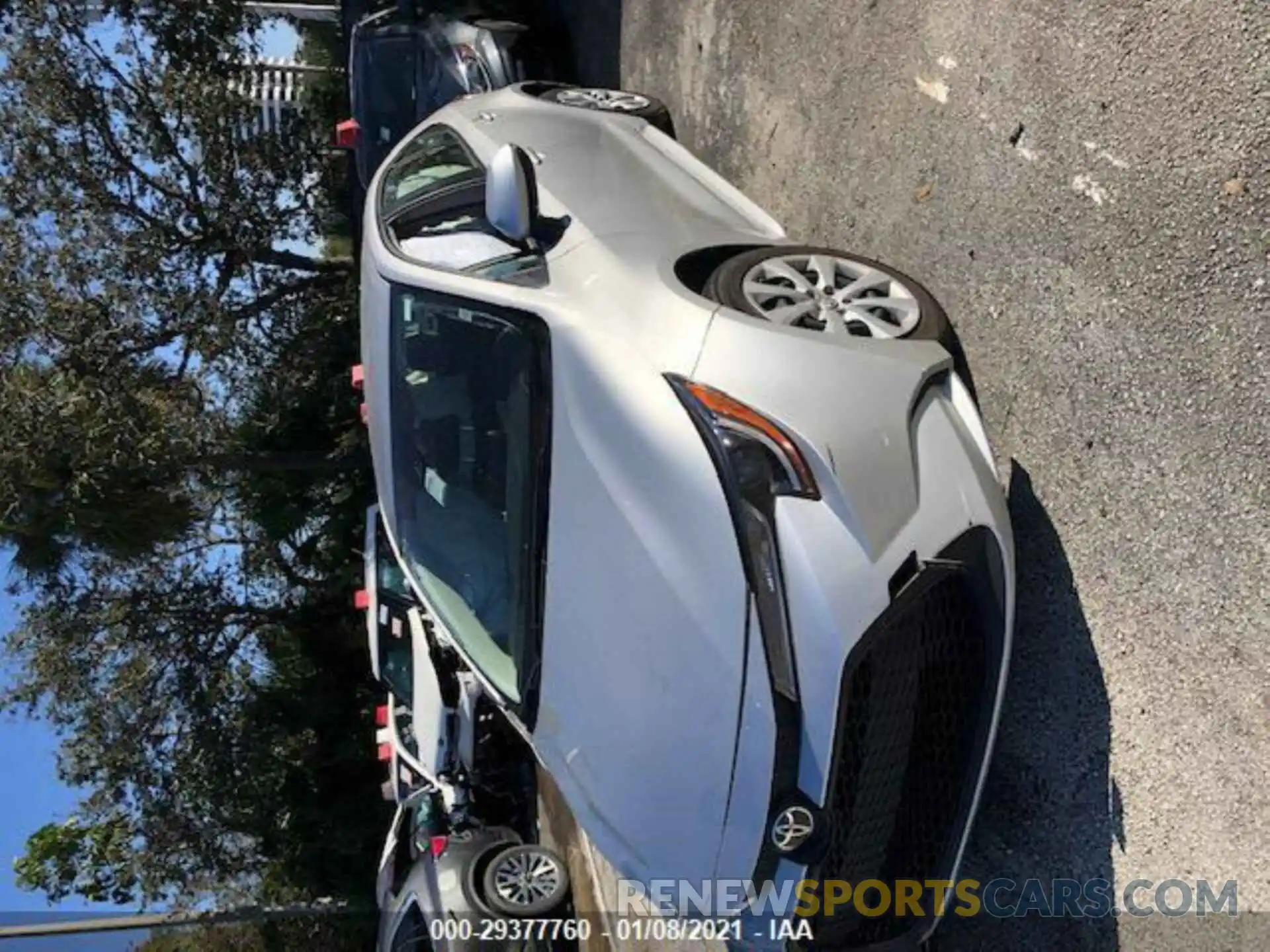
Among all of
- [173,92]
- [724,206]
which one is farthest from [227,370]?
[724,206]

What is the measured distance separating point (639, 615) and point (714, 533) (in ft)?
1.20

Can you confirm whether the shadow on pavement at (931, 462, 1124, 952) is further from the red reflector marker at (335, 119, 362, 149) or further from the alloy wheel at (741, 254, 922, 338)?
the red reflector marker at (335, 119, 362, 149)

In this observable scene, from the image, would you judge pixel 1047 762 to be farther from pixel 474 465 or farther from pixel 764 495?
pixel 474 465

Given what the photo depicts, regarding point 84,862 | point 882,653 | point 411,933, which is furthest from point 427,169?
point 84,862

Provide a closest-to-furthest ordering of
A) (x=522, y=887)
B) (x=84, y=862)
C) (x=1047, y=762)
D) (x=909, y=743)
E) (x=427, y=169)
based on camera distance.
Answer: (x=909, y=743) → (x=1047, y=762) → (x=427, y=169) → (x=522, y=887) → (x=84, y=862)

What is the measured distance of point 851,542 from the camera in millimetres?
3156

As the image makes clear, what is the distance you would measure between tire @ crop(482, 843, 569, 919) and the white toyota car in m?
2.97

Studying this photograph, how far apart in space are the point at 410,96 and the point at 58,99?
2.68m

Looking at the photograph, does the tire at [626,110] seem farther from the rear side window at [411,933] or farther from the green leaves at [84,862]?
the green leaves at [84,862]

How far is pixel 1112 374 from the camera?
336 centimetres

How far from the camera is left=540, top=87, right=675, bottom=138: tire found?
6203mm

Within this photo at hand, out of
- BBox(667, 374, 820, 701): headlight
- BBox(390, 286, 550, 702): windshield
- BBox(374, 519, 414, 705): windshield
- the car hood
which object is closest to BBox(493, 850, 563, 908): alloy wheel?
BBox(374, 519, 414, 705): windshield

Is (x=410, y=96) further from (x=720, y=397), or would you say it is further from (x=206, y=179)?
(x=720, y=397)

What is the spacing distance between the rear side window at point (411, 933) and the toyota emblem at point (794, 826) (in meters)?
3.95
